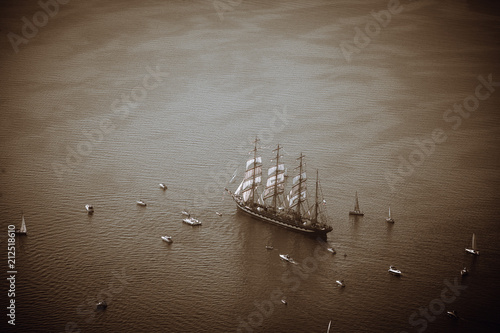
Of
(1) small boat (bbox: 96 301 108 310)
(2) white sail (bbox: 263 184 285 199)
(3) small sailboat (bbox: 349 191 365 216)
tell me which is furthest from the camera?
(2) white sail (bbox: 263 184 285 199)

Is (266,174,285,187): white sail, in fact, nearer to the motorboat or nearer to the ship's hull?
the ship's hull

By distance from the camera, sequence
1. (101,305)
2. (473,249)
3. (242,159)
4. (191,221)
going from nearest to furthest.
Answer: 1. (101,305)
2. (473,249)
3. (191,221)
4. (242,159)

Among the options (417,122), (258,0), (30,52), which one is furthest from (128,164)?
(258,0)

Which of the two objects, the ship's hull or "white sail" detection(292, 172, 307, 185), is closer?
the ship's hull

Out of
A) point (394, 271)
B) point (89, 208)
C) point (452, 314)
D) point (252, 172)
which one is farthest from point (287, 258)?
point (89, 208)

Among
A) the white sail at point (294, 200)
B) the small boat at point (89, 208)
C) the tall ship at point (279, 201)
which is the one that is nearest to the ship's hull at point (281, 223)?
the tall ship at point (279, 201)

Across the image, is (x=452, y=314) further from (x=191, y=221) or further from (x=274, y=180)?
(x=191, y=221)

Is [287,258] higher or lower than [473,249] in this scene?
lower

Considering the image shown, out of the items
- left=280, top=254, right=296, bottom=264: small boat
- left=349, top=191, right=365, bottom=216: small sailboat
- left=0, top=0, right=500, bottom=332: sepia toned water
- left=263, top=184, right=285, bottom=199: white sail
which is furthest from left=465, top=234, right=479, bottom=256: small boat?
left=263, top=184, right=285, bottom=199: white sail
